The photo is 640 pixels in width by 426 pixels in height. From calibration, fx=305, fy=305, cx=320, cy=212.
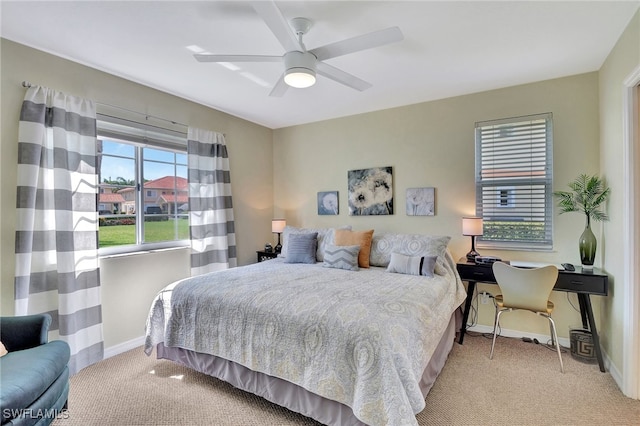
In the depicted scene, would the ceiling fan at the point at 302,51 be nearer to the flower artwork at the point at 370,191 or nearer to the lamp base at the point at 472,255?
the flower artwork at the point at 370,191

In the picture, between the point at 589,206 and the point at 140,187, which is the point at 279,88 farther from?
the point at 589,206

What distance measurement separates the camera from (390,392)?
1.51 metres

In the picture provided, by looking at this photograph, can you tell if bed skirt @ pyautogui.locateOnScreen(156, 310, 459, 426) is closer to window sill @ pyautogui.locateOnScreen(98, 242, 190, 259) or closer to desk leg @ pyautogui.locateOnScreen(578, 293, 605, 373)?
window sill @ pyautogui.locateOnScreen(98, 242, 190, 259)

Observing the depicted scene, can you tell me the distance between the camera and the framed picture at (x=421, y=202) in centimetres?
362

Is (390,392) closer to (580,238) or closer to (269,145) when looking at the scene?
(580,238)

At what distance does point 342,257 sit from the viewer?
3.12 meters

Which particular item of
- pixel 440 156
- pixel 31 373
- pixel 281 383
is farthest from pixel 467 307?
pixel 31 373

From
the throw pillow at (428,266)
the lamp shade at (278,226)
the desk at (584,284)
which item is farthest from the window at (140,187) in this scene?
the desk at (584,284)

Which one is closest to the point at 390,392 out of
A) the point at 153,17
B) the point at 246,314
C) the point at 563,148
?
the point at 246,314

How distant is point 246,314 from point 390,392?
40.9 inches

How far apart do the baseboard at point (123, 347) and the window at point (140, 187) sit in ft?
2.93

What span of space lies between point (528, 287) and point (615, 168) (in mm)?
1154

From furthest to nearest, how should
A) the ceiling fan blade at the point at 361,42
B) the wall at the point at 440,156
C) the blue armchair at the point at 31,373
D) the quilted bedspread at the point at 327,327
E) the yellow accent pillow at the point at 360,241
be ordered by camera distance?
the yellow accent pillow at the point at 360,241 → the wall at the point at 440,156 → the ceiling fan blade at the point at 361,42 → the quilted bedspread at the point at 327,327 → the blue armchair at the point at 31,373

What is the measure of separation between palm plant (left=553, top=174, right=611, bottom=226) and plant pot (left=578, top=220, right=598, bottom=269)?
9cm
